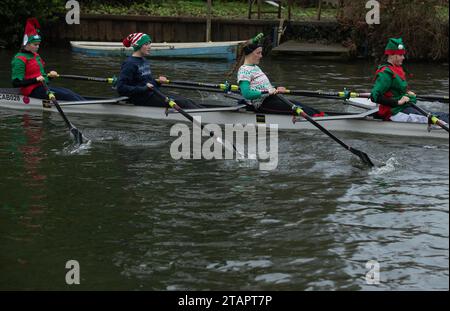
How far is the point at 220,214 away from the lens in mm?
8664

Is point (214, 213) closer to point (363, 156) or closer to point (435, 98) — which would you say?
point (363, 156)

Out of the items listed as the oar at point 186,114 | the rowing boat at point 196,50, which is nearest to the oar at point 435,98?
the oar at point 186,114

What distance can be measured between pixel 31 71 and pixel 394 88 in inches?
254

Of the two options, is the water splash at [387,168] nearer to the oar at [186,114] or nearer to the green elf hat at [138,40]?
the oar at [186,114]

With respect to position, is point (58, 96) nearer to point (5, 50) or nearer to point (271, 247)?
point (271, 247)

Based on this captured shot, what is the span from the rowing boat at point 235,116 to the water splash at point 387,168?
39.6 inches

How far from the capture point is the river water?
7074 millimetres

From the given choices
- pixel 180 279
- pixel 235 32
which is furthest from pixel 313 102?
pixel 235 32

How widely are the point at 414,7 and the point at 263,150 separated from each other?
1245cm

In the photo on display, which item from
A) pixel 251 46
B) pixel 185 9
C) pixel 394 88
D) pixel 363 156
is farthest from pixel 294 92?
pixel 185 9

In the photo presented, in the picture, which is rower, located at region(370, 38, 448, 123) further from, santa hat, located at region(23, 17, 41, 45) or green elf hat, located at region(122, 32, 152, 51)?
santa hat, located at region(23, 17, 41, 45)

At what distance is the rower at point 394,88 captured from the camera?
11102mm

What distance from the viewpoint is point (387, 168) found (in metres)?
10.3

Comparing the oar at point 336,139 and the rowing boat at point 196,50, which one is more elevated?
the rowing boat at point 196,50
